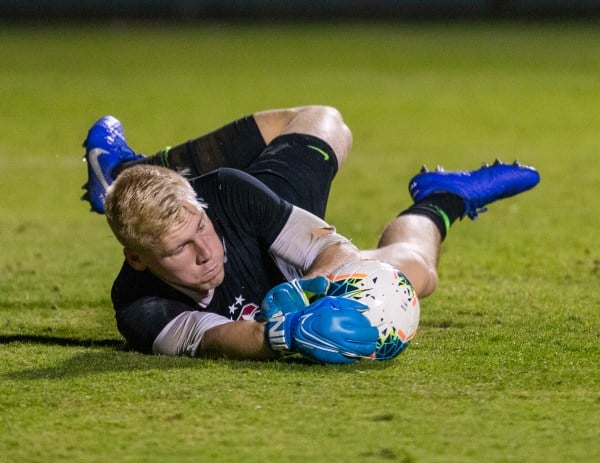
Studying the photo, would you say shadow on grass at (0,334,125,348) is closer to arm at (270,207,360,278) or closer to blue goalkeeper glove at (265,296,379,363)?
arm at (270,207,360,278)

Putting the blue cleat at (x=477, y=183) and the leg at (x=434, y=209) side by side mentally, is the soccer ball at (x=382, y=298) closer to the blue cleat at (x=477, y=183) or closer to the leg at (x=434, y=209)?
the leg at (x=434, y=209)

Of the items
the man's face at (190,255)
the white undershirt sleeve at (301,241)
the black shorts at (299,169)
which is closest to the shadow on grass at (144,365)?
the man's face at (190,255)

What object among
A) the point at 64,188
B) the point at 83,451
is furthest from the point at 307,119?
the point at 64,188

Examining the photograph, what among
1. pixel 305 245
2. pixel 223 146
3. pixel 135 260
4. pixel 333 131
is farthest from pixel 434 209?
pixel 135 260

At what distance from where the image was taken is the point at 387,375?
15.0ft

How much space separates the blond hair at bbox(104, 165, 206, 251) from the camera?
455 cm

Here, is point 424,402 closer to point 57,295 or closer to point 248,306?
point 248,306

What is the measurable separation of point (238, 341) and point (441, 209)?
1.93 metres

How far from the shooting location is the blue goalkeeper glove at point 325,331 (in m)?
4.55

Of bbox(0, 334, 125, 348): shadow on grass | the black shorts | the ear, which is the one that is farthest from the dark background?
the ear

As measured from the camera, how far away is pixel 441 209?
6.30 meters

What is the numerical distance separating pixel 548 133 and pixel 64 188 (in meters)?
5.28

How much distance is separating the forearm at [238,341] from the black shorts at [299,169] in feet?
3.06

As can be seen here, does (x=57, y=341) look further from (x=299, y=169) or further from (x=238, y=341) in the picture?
(x=299, y=169)
